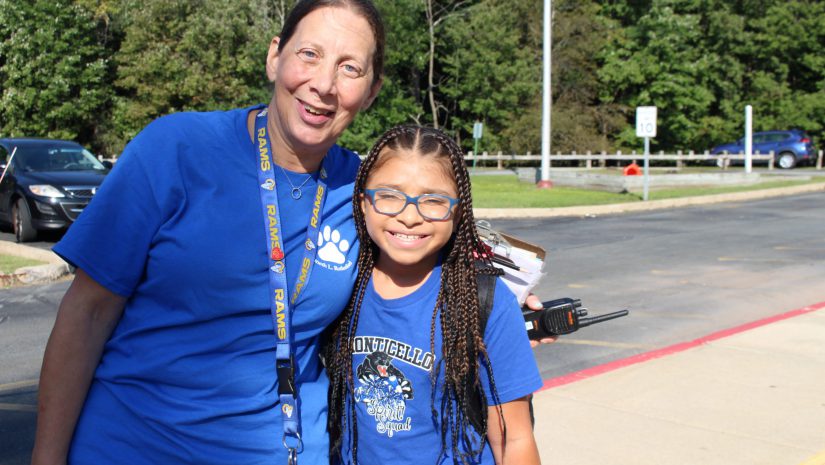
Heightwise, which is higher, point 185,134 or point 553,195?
point 185,134

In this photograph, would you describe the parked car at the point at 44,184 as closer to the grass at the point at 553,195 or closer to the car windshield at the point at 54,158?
the car windshield at the point at 54,158

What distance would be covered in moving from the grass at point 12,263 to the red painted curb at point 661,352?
7.17 m

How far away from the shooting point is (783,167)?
40.4m

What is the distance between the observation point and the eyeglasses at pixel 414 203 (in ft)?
Answer: 7.35

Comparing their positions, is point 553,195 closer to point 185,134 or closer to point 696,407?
point 696,407

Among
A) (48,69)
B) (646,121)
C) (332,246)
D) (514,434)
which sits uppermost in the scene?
(48,69)

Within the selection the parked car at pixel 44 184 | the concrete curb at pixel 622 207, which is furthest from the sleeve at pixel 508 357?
the concrete curb at pixel 622 207

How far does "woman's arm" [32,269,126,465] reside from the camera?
6.07 ft

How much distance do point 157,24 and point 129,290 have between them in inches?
1556

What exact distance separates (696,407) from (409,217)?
12.2 feet

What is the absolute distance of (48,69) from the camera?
38.7m

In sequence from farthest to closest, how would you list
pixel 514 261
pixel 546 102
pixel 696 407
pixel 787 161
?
pixel 787 161 → pixel 546 102 → pixel 696 407 → pixel 514 261

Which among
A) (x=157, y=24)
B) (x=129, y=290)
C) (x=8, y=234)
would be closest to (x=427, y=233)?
(x=129, y=290)

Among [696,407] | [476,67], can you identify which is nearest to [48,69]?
[476,67]
